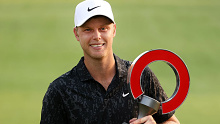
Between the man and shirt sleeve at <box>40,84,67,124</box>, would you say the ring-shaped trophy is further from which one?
shirt sleeve at <box>40,84,67,124</box>

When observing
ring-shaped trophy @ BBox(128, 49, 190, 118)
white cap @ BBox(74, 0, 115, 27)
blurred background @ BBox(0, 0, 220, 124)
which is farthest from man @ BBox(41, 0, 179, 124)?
blurred background @ BBox(0, 0, 220, 124)

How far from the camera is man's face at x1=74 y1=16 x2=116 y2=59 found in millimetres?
2596

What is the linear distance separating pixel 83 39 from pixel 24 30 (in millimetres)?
9627

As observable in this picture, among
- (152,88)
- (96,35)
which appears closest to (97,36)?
(96,35)

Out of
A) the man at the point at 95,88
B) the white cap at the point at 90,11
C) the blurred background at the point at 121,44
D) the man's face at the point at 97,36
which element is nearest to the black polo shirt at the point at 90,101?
the man at the point at 95,88

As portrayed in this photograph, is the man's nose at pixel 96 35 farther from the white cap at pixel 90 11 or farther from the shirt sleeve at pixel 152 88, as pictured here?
the shirt sleeve at pixel 152 88

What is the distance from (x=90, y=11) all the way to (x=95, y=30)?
0.40 ft

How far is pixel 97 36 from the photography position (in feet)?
8.46

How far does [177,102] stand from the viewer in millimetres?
2475

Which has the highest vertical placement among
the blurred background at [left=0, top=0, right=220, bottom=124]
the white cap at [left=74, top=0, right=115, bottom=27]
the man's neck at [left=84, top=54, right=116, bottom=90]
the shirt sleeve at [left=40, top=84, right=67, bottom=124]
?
the blurred background at [left=0, top=0, right=220, bottom=124]

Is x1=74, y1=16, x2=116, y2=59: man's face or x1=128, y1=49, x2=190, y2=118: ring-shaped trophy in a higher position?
x1=74, y1=16, x2=116, y2=59: man's face

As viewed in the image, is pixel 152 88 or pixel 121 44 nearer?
pixel 152 88

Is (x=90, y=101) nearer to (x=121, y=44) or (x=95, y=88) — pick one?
(x=95, y=88)

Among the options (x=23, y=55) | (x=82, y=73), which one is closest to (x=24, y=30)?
(x=23, y=55)
